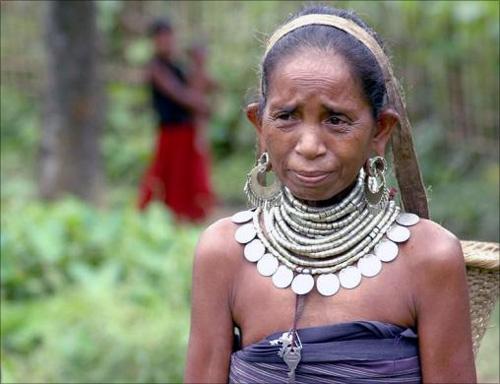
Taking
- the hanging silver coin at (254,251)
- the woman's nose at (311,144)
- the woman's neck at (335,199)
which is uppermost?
the woman's nose at (311,144)

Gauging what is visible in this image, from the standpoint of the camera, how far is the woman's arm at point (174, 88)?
1152 centimetres

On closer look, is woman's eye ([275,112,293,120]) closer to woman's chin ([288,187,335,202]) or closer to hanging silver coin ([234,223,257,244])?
woman's chin ([288,187,335,202])

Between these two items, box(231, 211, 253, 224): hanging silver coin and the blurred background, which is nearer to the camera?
box(231, 211, 253, 224): hanging silver coin

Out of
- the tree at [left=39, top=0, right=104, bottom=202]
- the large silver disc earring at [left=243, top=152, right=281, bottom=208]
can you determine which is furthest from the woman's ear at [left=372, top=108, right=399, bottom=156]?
the tree at [left=39, top=0, right=104, bottom=202]

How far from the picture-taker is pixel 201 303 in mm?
2732

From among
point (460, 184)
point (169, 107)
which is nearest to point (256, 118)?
point (460, 184)

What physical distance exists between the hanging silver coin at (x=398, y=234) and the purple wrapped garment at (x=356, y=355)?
0.18m

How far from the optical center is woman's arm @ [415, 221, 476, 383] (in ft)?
8.41

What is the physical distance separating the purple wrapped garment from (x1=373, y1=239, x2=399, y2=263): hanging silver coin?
0.14 meters

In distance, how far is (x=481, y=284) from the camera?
2.87 m

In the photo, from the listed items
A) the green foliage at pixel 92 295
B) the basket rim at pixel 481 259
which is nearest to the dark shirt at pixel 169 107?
the green foliage at pixel 92 295

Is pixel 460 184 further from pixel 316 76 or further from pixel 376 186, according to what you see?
pixel 316 76

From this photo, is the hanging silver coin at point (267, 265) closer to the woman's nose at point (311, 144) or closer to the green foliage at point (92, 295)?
the woman's nose at point (311, 144)

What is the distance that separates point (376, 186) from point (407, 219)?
3.8 inches
